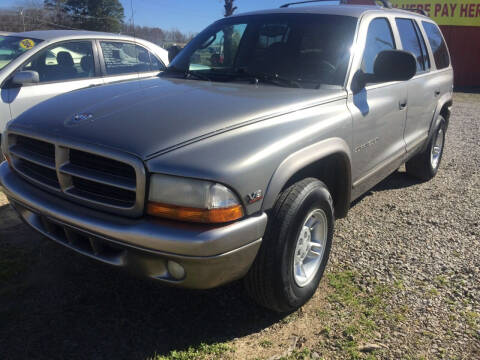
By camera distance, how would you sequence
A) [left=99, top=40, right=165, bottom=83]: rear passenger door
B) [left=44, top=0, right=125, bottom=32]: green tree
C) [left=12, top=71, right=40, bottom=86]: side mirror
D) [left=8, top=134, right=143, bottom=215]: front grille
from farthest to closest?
[left=44, top=0, right=125, bottom=32]: green tree → [left=99, top=40, right=165, bottom=83]: rear passenger door → [left=12, top=71, right=40, bottom=86]: side mirror → [left=8, top=134, right=143, bottom=215]: front grille

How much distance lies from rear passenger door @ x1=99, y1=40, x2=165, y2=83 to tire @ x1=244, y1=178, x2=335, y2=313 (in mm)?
3624

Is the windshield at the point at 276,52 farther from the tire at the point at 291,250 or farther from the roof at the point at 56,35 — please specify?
the roof at the point at 56,35

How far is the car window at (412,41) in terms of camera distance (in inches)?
161

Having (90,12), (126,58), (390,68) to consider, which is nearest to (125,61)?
(126,58)

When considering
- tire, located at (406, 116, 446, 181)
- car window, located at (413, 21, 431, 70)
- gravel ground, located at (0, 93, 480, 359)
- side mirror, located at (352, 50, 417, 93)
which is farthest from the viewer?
tire, located at (406, 116, 446, 181)

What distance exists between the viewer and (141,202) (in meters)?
2.03

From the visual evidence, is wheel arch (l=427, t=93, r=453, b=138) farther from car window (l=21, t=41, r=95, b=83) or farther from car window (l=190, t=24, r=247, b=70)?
car window (l=21, t=41, r=95, b=83)

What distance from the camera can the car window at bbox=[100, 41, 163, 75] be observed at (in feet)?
18.9

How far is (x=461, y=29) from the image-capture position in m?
19.3

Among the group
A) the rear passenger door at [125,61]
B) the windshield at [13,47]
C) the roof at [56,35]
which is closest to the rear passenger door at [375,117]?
the rear passenger door at [125,61]

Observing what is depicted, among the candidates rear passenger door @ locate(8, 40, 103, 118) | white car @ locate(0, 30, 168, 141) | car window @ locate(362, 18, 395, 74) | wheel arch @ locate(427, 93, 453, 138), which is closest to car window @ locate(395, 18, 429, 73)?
car window @ locate(362, 18, 395, 74)

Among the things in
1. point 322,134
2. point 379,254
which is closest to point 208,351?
point 322,134

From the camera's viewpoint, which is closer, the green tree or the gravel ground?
the gravel ground

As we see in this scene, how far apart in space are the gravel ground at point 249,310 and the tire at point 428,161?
1604 mm
